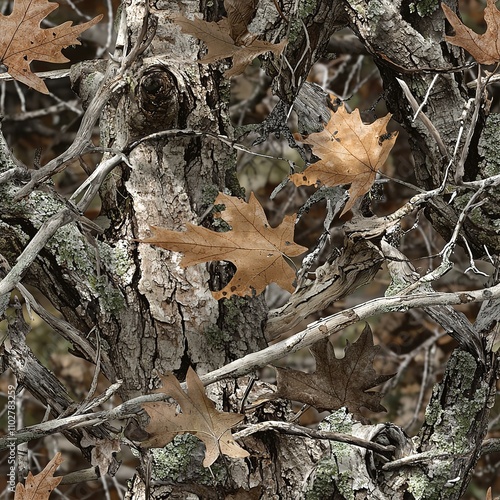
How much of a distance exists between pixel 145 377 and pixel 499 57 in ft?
2.44

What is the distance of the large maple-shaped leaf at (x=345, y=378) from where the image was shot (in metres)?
1.30

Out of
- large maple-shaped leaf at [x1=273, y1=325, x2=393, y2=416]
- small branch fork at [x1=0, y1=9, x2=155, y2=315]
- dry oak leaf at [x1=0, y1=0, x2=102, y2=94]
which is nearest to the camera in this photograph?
small branch fork at [x1=0, y1=9, x2=155, y2=315]

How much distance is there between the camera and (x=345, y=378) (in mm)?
1323

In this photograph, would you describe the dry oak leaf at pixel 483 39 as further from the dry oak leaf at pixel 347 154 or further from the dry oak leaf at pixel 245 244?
the dry oak leaf at pixel 245 244

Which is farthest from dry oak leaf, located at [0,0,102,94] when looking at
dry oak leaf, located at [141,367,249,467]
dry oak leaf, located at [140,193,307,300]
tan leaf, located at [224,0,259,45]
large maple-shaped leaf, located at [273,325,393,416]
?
large maple-shaped leaf, located at [273,325,393,416]

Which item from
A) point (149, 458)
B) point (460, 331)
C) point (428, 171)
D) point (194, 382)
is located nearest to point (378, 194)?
point (428, 171)

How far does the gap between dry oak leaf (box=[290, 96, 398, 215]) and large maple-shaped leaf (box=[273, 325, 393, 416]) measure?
0.90 feet

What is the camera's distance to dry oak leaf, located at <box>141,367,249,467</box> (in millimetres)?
1134

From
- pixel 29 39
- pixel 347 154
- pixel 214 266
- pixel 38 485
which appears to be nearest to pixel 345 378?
pixel 214 266

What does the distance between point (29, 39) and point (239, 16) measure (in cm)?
33

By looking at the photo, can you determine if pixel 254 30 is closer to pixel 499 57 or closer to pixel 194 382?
pixel 499 57

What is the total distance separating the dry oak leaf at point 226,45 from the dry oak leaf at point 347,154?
0.51ft

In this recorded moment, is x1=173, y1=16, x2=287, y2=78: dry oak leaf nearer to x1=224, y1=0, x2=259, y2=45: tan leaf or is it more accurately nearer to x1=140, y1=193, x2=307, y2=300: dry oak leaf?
x1=224, y1=0, x2=259, y2=45: tan leaf

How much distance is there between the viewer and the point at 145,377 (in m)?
1.30
